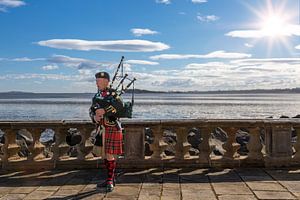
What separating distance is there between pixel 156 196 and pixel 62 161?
99.1 inches

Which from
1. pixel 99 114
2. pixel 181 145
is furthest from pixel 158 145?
pixel 99 114

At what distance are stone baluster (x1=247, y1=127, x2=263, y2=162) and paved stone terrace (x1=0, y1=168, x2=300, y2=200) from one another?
35 centimetres

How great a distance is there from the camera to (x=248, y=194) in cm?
606

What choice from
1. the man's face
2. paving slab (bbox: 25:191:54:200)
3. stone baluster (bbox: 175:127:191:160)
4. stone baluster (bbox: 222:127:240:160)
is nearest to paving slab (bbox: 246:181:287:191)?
stone baluster (bbox: 222:127:240:160)

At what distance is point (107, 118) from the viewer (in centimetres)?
631

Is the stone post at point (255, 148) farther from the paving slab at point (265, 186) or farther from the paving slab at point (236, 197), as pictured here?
the paving slab at point (236, 197)

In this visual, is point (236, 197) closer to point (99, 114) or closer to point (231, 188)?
point (231, 188)

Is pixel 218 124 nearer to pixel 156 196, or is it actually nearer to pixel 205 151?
pixel 205 151

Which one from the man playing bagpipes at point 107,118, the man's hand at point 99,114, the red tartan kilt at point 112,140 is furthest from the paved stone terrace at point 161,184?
the man's hand at point 99,114

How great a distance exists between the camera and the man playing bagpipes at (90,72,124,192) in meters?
6.19

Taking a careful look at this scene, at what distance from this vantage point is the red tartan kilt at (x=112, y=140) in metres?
6.36

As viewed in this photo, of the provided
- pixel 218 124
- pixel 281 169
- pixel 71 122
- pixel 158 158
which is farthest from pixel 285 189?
pixel 71 122

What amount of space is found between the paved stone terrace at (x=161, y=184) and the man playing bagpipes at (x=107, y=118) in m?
0.45

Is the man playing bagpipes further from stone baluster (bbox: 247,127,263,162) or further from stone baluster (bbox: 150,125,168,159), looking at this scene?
stone baluster (bbox: 247,127,263,162)
